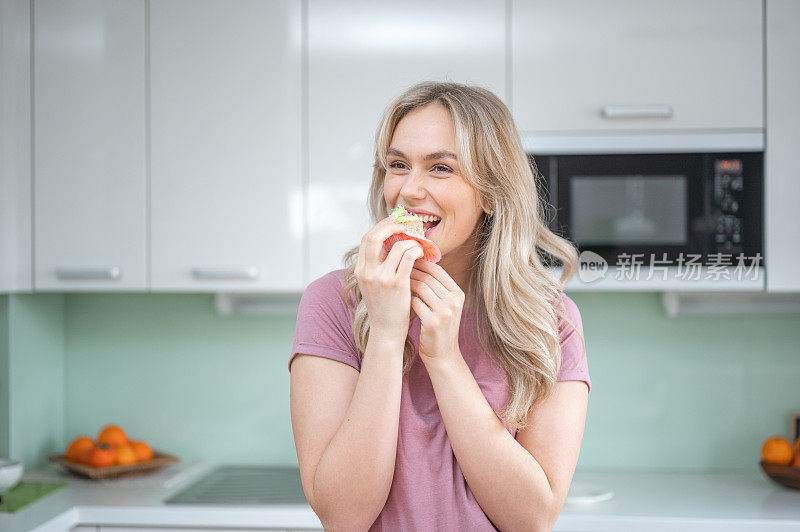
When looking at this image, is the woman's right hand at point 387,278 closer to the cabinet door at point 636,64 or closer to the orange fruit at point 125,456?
the cabinet door at point 636,64

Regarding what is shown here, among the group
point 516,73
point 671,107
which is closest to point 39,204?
point 516,73

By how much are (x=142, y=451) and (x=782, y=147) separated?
2157 millimetres

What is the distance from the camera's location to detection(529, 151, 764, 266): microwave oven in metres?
2.10

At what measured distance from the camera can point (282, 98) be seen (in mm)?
2223

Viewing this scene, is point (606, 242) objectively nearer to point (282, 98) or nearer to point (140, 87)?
point (282, 98)

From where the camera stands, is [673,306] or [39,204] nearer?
[39,204]

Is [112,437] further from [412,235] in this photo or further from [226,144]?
[412,235]

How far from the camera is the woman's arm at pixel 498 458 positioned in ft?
3.79

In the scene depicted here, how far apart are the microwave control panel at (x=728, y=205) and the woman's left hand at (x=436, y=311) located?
1.21 m

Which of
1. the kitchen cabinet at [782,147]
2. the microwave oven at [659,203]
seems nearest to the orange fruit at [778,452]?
the kitchen cabinet at [782,147]

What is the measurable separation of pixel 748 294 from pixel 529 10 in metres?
1.18

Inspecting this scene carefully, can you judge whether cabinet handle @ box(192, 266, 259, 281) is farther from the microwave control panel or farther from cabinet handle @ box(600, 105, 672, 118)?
the microwave control panel

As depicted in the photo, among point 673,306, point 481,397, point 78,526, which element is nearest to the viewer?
point 481,397

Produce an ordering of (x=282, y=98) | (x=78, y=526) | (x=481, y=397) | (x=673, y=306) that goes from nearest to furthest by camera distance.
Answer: (x=481, y=397)
(x=78, y=526)
(x=282, y=98)
(x=673, y=306)
